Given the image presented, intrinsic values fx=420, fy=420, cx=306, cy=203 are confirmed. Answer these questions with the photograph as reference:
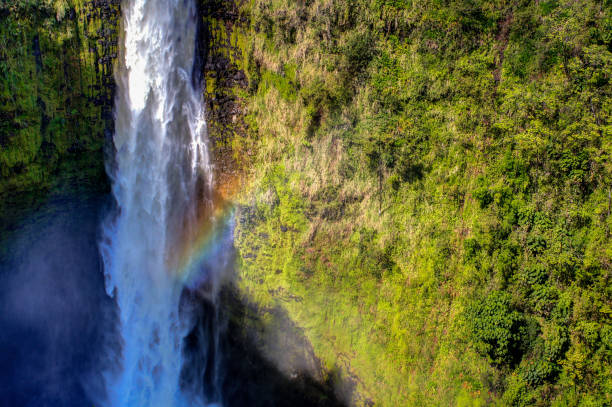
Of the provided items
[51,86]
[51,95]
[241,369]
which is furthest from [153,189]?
[241,369]

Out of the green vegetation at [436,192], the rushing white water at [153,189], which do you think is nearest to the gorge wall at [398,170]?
the green vegetation at [436,192]

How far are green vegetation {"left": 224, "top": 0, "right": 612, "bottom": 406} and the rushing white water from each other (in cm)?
207

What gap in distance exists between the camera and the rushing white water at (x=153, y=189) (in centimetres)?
1389

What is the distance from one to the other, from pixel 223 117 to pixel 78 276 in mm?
7866

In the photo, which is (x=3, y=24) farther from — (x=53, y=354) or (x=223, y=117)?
(x=53, y=354)

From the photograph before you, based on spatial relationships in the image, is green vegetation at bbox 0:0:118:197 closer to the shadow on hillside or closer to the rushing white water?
the rushing white water

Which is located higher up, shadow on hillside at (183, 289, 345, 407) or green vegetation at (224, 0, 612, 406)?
green vegetation at (224, 0, 612, 406)

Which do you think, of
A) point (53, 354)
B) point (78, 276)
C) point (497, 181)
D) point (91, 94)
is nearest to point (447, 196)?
point (497, 181)

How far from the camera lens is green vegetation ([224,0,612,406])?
884cm

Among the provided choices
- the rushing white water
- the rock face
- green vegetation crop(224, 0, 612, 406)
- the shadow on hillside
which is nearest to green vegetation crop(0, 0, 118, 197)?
the rock face

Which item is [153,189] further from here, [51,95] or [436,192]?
[436,192]

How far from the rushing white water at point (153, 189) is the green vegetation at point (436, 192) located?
6.80 feet

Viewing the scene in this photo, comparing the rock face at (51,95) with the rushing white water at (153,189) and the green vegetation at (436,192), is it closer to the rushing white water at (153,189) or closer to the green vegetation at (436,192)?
the rushing white water at (153,189)

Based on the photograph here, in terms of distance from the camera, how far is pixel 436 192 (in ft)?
35.9
